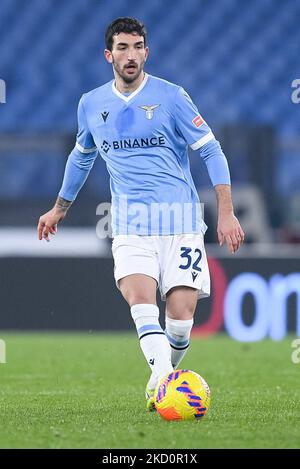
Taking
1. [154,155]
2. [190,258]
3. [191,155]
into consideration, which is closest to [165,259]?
[190,258]

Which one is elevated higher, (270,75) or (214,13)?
(214,13)

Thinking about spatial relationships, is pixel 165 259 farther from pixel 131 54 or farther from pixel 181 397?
pixel 131 54

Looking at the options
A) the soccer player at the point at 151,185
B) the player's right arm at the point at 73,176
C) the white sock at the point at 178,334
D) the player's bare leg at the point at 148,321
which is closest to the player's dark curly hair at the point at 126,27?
the soccer player at the point at 151,185

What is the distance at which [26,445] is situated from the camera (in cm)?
422

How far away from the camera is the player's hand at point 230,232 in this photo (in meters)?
5.10

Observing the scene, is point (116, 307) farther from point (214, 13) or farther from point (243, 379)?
point (214, 13)

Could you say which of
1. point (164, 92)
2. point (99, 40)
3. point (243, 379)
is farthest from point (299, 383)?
point (99, 40)

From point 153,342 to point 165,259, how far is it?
46cm

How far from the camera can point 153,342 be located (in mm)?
5203

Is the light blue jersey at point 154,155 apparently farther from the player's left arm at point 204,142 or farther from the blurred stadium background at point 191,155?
the blurred stadium background at point 191,155

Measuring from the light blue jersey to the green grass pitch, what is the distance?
99 cm

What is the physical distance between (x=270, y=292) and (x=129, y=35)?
6.78 m
